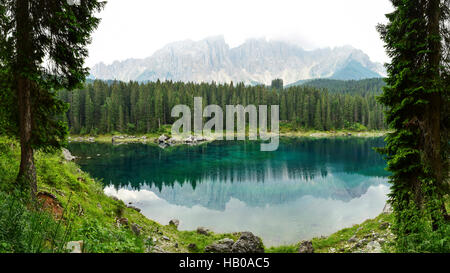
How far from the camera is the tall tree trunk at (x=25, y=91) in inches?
269

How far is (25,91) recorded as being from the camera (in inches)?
283

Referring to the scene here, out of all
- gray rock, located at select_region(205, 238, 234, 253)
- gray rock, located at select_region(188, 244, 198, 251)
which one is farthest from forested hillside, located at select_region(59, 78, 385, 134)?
gray rock, located at select_region(205, 238, 234, 253)

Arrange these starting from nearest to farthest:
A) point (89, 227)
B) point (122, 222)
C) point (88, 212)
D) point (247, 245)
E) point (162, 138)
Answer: point (89, 227) < point (88, 212) < point (122, 222) < point (247, 245) < point (162, 138)

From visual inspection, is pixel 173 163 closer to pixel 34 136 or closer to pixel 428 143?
pixel 34 136

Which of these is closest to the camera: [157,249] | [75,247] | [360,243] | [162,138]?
[75,247]

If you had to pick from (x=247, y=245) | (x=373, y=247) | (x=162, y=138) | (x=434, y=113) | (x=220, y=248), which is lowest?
(x=220, y=248)

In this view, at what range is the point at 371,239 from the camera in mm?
11625

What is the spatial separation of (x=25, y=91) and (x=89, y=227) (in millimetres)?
4820

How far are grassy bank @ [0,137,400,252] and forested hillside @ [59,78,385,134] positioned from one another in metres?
81.3

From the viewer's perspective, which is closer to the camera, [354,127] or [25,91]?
[25,91]

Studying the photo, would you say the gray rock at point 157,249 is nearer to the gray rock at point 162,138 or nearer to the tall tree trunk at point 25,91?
the tall tree trunk at point 25,91

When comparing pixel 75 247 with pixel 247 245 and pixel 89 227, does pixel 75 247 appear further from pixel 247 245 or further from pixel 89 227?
pixel 247 245

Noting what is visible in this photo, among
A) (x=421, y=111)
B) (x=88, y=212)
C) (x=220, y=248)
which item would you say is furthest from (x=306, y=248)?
(x=88, y=212)

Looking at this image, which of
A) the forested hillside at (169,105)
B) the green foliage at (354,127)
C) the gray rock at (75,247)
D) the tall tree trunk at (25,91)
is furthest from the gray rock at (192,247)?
the green foliage at (354,127)
